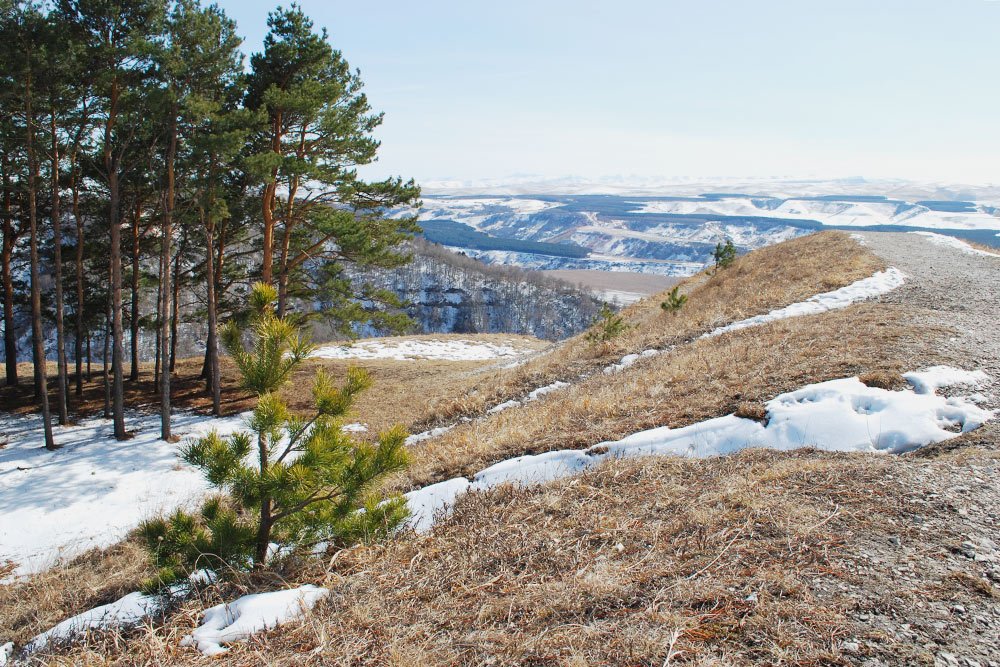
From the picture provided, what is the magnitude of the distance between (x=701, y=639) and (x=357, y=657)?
1.74 metres

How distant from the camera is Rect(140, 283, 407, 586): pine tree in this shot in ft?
11.6

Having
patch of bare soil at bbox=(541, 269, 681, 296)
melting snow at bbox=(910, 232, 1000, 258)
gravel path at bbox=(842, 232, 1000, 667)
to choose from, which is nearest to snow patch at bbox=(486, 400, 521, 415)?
gravel path at bbox=(842, 232, 1000, 667)

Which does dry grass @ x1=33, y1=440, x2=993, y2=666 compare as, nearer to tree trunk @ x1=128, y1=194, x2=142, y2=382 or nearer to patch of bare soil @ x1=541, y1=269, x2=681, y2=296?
tree trunk @ x1=128, y1=194, x2=142, y2=382

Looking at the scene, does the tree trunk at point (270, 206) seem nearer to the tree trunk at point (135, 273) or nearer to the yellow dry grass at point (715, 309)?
the tree trunk at point (135, 273)

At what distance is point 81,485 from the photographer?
11.1 meters

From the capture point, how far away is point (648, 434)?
5656 mm

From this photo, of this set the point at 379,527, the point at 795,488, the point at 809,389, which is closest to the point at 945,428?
the point at 809,389

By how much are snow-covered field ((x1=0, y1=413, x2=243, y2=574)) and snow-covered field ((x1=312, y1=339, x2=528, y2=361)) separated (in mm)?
10609

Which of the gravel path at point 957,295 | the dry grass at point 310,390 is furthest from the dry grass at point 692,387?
the dry grass at point 310,390

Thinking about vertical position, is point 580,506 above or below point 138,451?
above

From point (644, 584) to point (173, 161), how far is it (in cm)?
1517

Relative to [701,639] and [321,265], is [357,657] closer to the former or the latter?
[701,639]

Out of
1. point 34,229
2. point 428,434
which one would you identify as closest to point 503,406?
point 428,434

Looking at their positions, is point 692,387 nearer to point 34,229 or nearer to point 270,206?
point 270,206
